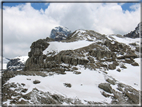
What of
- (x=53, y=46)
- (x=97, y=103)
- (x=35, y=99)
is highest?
(x=53, y=46)

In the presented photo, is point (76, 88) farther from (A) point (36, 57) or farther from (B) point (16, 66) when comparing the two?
(B) point (16, 66)

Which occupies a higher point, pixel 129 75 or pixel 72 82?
pixel 72 82

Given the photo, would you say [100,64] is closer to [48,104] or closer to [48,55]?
[48,55]

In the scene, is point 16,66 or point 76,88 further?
point 16,66

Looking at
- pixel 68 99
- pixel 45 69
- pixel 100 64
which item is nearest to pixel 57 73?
pixel 45 69

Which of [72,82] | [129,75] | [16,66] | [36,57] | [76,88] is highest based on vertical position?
[36,57]

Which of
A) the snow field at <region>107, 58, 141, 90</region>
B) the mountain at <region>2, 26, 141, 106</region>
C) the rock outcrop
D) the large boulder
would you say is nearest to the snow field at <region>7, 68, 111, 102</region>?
the mountain at <region>2, 26, 141, 106</region>

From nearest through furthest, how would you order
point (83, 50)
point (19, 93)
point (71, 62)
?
point (19, 93)
point (71, 62)
point (83, 50)

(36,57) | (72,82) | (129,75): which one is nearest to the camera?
(72,82)

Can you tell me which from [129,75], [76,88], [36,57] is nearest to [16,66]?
[36,57]

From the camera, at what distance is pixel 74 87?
15320 millimetres

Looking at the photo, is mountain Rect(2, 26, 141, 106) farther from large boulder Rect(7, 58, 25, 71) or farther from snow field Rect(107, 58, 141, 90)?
large boulder Rect(7, 58, 25, 71)

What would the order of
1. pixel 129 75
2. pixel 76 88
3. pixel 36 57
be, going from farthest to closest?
pixel 36 57
pixel 129 75
pixel 76 88

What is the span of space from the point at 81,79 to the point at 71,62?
7.91m
